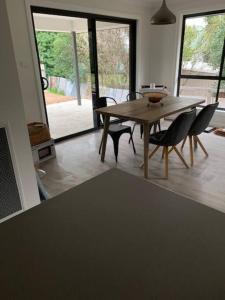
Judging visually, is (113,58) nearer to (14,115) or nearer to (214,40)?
(214,40)

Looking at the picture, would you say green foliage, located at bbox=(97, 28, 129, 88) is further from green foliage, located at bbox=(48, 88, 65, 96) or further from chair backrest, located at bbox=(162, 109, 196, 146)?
chair backrest, located at bbox=(162, 109, 196, 146)

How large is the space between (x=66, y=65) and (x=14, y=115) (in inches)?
180

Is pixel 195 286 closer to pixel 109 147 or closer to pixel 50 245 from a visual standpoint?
pixel 50 245

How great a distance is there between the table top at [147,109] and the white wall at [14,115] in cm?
143

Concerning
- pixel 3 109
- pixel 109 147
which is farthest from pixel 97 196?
pixel 109 147

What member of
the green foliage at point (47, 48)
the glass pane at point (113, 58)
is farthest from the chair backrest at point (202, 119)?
the green foliage at point (47, 48)

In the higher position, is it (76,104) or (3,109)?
(3,109)

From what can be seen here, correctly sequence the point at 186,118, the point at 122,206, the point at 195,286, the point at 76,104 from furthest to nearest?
the point at 76,104 < the point at 186,118 < the point at 122,206 < the point at 195,286

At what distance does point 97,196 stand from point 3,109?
3.04 ft

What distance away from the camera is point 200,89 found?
4969 millimetres

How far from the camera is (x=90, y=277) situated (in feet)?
1.93

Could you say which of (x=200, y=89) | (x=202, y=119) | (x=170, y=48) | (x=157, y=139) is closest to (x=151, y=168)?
(x=157, y=139)

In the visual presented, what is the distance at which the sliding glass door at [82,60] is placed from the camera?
13.9ft

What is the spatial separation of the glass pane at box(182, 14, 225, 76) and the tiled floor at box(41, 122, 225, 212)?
1610mm
